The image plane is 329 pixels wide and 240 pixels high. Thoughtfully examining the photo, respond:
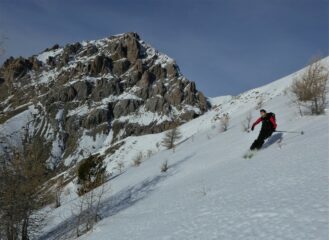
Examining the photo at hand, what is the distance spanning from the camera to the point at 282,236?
503 centimetres

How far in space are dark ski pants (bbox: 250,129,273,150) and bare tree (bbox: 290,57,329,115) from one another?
246cm

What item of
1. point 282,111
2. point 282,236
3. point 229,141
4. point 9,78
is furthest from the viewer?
point 282,111

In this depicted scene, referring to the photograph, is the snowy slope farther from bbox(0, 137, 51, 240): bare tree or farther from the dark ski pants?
bbox(0, 137, 51, 240): bare tree

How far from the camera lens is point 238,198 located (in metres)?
7.49

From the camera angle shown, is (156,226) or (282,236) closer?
(282,236)

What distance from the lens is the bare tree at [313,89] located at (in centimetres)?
1454

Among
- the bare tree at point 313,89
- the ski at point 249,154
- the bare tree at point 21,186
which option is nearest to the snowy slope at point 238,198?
the ski at point 249,154

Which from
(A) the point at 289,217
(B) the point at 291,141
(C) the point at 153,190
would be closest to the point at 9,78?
(A) the point at 289,217

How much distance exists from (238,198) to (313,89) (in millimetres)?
9056

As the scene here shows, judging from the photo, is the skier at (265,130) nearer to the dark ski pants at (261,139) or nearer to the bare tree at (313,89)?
the dark ski pants at (261,139)

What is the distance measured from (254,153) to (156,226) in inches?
210

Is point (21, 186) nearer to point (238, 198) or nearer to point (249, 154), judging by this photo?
point (249, 154)

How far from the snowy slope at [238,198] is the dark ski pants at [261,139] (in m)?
0.28

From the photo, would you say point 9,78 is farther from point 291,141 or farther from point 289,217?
point 291,141
